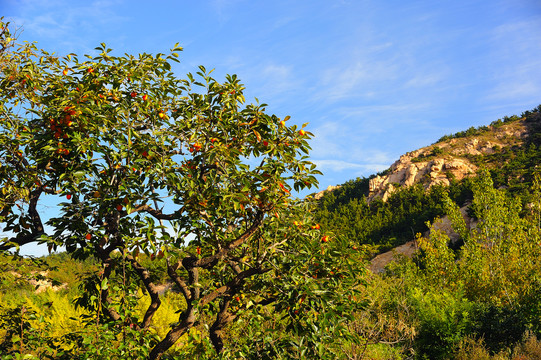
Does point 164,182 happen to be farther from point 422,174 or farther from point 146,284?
point 422,174

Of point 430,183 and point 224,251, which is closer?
point 224,251

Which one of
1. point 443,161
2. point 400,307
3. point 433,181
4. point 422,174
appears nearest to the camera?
point 400,307

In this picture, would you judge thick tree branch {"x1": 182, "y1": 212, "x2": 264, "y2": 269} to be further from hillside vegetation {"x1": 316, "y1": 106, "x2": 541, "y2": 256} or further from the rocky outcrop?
the rocky outcrop

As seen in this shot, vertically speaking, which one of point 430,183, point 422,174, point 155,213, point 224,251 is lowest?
point 224,251

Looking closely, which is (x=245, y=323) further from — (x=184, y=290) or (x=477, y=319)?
(x=477, y=319)

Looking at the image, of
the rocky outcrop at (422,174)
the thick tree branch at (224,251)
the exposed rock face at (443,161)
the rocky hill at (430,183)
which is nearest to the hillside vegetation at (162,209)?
the thick tree branch at (224,251)

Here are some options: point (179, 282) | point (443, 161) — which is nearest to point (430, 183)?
point (443, 161)

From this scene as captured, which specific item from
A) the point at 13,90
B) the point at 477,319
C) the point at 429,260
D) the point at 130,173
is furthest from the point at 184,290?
the point at 429,260

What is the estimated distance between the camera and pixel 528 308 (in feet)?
39.5

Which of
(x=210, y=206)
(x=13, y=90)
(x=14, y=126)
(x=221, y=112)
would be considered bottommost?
(x=210, y=206)

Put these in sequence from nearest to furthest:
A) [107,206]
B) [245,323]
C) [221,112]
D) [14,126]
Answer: [107,206] < [221,112] < [14,126] < [245,323]

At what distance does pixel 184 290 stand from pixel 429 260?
51.0 feet

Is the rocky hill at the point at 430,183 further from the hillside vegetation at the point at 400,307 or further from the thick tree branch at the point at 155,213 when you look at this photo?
the thick tree branch at the point at 155,213

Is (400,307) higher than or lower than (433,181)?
lower
